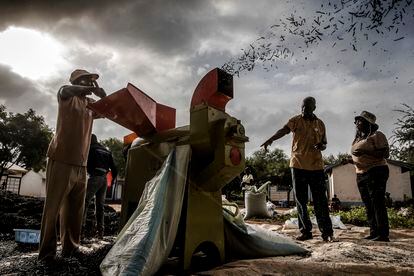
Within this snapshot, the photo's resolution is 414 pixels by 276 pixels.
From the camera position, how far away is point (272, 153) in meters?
59.4

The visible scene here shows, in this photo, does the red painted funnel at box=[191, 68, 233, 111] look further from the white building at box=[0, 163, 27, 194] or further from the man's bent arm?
the white building at box=[0, 163, 27, 194]

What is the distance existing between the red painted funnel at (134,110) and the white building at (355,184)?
2810cm

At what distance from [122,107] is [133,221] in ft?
3.76

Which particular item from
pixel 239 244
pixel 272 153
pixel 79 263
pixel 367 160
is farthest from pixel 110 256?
pixel 272 153

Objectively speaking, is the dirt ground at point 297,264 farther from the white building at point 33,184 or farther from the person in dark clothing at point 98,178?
the white building at point 33,184

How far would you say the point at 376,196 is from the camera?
13.9 ft

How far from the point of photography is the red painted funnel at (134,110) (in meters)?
2.74

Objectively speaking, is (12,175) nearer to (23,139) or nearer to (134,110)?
(23,139)

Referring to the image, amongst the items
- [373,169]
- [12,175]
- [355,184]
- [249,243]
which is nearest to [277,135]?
[373,169]

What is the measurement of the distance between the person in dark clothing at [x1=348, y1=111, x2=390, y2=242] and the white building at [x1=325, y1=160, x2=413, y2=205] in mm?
25118

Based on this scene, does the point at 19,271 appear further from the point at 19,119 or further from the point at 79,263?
the point at 19,119

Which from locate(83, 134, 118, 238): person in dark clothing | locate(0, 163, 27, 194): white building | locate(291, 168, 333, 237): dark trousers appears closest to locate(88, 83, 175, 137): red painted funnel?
locate(291, 168, 333, 237): dark trousers

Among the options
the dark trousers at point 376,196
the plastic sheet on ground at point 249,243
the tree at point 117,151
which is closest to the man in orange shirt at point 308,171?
the dark trousers at point 376,196

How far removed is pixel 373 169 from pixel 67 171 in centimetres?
413
